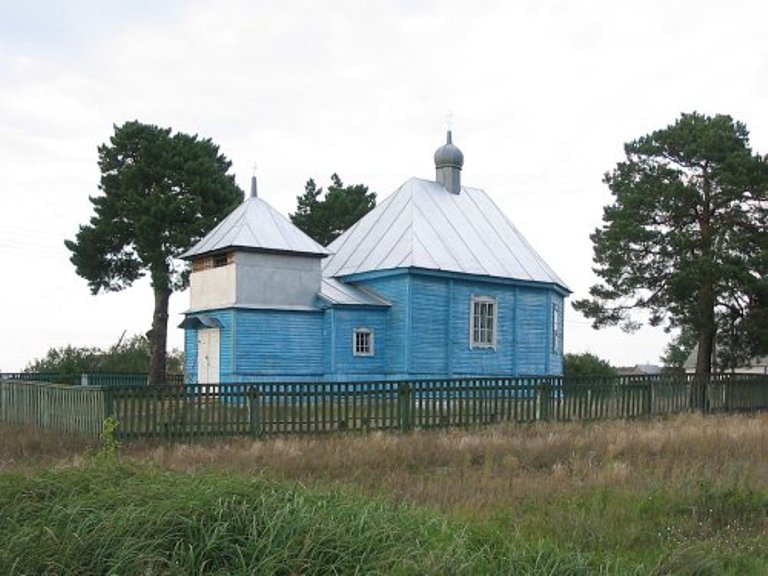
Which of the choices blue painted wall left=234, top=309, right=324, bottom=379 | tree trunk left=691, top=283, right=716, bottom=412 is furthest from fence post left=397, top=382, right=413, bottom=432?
tree trunk left=691, top=283, right=716, bottom=412

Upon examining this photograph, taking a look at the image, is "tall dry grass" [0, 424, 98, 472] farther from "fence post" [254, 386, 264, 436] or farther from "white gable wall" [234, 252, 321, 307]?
"white gable wall" [234, 252, 321, 307]

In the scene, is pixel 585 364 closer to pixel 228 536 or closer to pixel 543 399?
pixel 543 399

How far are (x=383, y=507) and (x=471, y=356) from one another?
2062 cm

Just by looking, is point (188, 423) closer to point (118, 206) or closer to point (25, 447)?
point (25, 447)

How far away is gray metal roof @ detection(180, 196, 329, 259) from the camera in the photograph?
2434 centimetres

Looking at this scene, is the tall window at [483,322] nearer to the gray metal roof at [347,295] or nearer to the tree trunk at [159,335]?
the gray metal roof at [347,295]

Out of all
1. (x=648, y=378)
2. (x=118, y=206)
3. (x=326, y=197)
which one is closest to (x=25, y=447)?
(x=648, y=378)

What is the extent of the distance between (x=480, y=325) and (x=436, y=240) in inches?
111

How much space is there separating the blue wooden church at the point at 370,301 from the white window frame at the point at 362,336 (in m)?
0.03

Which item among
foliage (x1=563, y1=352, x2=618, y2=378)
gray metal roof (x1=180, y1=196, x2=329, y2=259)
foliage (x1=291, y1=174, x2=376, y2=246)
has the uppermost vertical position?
foliage (x1=291, y1=174, x2=376, y2=246)

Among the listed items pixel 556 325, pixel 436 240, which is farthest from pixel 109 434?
pixel 556 325

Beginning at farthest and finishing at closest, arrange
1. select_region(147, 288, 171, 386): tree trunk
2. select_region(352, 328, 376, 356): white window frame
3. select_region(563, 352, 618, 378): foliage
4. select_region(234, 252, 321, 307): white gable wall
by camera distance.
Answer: select_region(563, 352, 618, 378): foliage, select_region(147, 288, 171, 386): tree trunk, select_region(352, 328, 376, 356): white window frame, select_region(234, 252, 321, 307): white gable wall

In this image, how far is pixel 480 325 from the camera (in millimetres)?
27219

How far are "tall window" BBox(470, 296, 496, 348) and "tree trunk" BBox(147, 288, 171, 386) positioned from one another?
1180 centimetres
